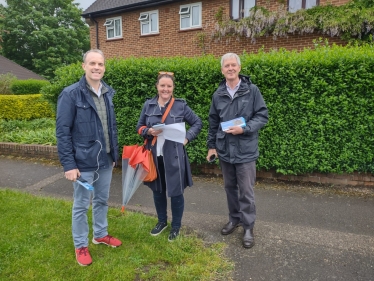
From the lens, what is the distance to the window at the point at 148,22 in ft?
41.3

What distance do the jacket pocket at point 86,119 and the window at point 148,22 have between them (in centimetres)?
1070

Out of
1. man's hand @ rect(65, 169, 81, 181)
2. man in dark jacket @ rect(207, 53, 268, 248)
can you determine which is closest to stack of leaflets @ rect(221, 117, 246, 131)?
man in dark jacket @ rect(207, 53, 268, 248)

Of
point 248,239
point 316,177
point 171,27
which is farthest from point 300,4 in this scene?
point 248,239

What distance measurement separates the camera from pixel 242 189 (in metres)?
3.28

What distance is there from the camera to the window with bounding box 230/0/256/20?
10.3 meters

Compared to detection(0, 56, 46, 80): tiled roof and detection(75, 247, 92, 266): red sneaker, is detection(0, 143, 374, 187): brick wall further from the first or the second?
detection(0, 56, 46, 80): tiled roof

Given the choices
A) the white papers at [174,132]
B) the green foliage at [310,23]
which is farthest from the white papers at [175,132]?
the green foliage at [310,23]

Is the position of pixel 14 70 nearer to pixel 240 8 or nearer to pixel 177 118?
pixel 240 8

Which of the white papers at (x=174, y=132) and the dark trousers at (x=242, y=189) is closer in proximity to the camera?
the white papers at (x=174, y=132)

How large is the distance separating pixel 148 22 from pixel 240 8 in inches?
165

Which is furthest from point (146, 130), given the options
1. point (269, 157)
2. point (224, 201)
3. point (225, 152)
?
point (269, 157)

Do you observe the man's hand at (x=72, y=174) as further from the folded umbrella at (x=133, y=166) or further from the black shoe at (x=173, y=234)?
the black shoe at (x=173, y=234)

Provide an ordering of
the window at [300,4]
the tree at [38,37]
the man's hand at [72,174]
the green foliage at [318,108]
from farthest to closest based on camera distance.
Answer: the tree at [38,37] < the window at [300,4] < the green foliage at [318,108] < the man's hand at [72,174]

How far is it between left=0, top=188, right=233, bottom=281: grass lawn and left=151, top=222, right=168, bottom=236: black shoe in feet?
0.21
